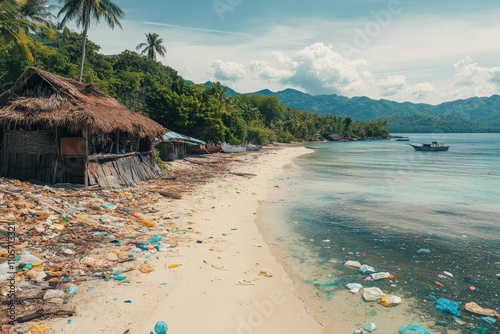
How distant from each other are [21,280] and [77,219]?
11.0 feet

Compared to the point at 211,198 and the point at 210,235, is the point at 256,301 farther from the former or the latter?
the point at 211,198

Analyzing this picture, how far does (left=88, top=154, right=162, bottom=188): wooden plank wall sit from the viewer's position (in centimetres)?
1299

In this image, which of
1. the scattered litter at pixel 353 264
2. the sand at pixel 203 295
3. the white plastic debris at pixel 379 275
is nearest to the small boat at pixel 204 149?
the sand at pixel 203 295

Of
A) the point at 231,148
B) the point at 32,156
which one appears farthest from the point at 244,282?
the point at 231,148

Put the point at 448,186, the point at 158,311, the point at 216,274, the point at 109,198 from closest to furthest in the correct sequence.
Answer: the point at 158,311, the point at 216,274, the point at 109,198, the point at 448,186

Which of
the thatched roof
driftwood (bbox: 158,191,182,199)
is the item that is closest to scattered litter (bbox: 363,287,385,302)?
driftwood (bbox: 158,191,182,199)

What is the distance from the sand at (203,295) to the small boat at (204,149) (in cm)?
2385

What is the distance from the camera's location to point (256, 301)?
5836 mm

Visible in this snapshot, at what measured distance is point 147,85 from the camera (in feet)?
178

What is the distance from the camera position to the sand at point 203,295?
4891 millimetres

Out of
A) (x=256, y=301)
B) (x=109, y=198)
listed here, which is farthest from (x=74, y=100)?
(x=256, y=301)

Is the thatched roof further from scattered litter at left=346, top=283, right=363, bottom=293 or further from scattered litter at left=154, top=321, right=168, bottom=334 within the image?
scattered litter at left=346, top=283, right=363, bottom=293

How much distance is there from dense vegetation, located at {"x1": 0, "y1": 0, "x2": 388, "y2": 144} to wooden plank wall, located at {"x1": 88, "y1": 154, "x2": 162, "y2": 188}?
904 centimetres

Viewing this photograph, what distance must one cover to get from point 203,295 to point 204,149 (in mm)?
28603
